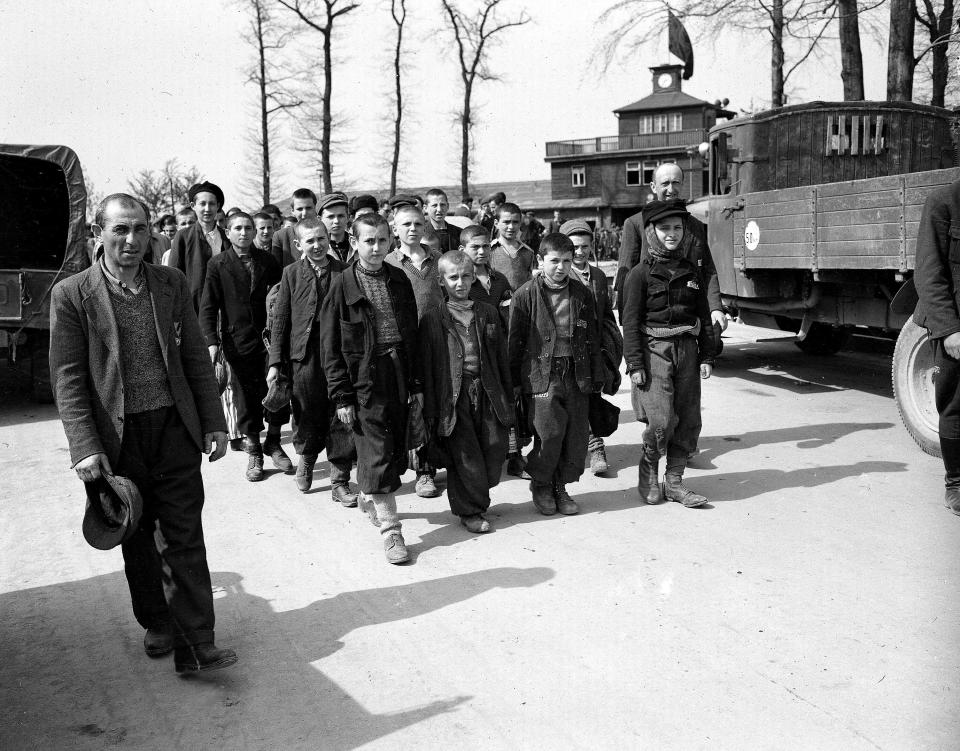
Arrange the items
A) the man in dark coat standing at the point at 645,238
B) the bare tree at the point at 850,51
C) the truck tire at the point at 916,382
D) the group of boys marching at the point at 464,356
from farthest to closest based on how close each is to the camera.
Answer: the bare tree at the point at 850,51
the truck tire at the point at 916,382
the man in dark coat standing at the point at 645,238
the group of boys marching at the point at 464,356

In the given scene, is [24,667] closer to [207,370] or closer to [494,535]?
[207,370]

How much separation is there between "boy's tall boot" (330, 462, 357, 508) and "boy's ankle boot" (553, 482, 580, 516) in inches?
49.1

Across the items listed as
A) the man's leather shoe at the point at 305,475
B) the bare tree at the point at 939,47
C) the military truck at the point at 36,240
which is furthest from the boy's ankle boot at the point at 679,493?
the bare tree at the point at 939,47

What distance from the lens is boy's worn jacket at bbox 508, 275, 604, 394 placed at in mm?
5309

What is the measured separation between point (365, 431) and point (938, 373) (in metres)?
3.16

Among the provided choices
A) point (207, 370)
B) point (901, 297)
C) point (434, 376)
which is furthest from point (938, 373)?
point (207, 370)

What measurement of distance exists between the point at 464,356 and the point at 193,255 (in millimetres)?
2951

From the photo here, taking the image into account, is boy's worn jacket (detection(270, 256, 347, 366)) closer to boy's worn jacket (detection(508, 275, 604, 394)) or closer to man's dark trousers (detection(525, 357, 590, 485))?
boy's worn jacket (detection(508, 275, 604, 394))

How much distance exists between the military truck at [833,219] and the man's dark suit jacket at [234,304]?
169 inches

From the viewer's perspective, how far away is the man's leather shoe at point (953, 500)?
16.3 ft

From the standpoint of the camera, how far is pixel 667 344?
532 cm

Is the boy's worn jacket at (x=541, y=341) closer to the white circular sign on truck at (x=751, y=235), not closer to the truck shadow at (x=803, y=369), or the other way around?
the white circular sign on truck at (x=751, y=235)

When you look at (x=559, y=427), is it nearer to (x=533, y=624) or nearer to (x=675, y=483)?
(x=675, y=483)

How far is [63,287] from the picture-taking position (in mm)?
3379
